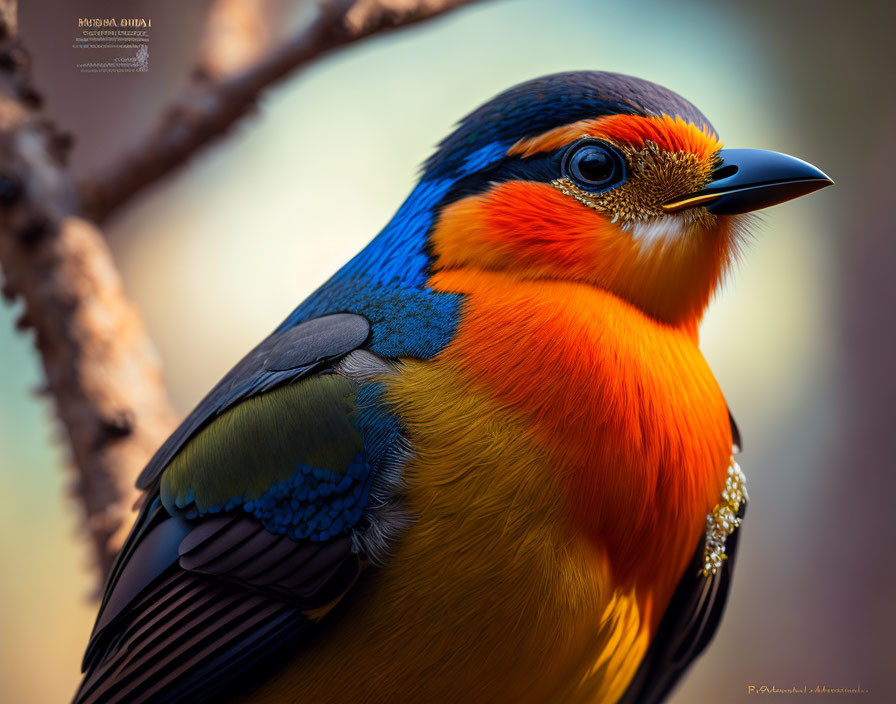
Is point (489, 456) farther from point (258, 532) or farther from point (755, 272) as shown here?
point (755, 272)

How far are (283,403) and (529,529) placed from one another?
18.4 inches

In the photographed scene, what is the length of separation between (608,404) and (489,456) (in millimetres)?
216

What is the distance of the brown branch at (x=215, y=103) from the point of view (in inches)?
86.7

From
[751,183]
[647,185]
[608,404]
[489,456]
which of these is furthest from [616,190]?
[489,456]

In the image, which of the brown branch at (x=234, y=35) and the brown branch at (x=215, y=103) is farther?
the brown branch at (x=234, y=35)

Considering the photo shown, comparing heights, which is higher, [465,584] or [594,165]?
[594,165]

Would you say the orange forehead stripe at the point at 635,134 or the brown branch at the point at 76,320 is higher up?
the orange forehead stripe at the point at 635,134

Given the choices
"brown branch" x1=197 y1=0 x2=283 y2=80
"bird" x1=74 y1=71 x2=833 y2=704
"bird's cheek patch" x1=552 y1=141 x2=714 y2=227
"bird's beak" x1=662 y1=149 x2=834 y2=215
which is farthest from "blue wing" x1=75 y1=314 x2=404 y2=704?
"brown branch" x1=197 y1=0 x2=283 y2=80

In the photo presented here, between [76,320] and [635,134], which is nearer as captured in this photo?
[635,134]

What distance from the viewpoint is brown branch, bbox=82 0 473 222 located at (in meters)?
2.20

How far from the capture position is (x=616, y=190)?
126 cm

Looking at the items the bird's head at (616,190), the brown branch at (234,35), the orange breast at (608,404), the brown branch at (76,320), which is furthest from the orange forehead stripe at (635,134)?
the brown branch at (234,35)

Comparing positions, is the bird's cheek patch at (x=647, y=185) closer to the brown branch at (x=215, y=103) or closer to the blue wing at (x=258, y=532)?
the blue wing at (x=258, y=532)

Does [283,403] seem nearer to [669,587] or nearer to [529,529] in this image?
[529,529]
